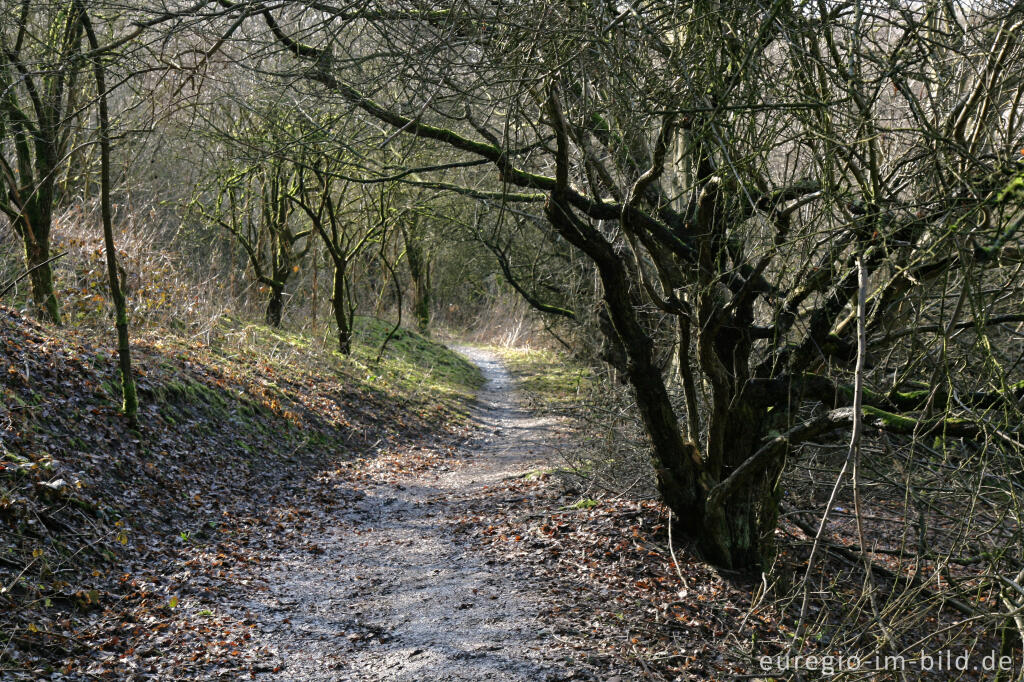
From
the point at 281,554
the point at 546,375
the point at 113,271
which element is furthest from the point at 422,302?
the point at 281,554

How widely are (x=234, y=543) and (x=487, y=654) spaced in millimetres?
2879

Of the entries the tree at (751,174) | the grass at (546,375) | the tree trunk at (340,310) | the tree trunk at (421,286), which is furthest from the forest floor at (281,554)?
the tree trunk at (421,286)

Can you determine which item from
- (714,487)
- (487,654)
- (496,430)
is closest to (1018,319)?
(714,487)

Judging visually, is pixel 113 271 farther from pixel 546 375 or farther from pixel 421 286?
pixel 421 286

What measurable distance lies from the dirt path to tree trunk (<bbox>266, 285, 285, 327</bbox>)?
290 inches

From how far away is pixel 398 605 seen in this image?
18.5 feet

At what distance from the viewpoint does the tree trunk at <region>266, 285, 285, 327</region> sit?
15102 mm

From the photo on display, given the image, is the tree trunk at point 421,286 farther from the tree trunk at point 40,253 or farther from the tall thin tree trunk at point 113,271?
the tall thin tree trunk at point 113,271

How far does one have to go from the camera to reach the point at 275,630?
5.12 m

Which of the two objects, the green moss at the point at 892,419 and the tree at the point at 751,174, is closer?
the tree at the point at 751,174

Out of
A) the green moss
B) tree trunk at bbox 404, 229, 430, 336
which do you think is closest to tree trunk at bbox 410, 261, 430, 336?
tree trunk at bbox 404, 229, 430, 336

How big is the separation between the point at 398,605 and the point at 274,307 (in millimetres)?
10607

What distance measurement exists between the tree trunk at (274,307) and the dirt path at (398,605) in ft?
24.1

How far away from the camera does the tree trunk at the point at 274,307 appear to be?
49.5 feet
